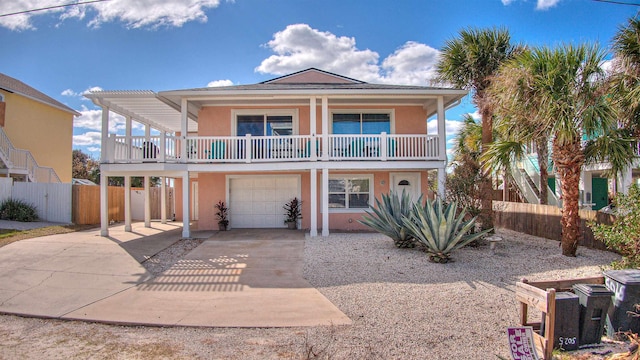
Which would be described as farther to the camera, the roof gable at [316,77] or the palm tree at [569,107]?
the roof gable at [316,77]

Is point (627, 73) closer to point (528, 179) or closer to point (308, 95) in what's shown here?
point (308, 95)

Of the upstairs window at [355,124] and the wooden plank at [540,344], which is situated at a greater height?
the upstairs window at [355,124]

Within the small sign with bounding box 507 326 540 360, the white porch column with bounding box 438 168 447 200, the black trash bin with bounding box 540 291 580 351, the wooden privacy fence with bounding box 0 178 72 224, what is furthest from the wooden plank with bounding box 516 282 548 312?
the wooden privacy fence with bounding box 0 178 72 224

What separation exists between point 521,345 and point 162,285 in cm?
601

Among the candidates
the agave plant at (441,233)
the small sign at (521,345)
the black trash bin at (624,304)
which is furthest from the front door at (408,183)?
the small sign at (521,345)

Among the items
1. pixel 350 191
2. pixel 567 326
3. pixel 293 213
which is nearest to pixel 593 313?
pixel 567 326

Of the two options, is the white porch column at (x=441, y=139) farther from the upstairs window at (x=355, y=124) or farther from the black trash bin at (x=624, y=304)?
the black trash bin at (x=624, y=304)

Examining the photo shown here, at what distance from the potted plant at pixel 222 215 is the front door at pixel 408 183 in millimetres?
6537

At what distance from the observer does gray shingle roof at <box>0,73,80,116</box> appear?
19.2 meters

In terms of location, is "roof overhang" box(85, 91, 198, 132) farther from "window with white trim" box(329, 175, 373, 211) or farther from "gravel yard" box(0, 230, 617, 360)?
"gravel yard" box(0, 230, 617, 360)

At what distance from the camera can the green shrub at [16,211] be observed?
564 inches

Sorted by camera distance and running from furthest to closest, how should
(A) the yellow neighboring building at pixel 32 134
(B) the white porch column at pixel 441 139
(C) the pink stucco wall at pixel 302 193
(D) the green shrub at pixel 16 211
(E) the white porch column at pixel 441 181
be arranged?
(A) the yellow neighboring building at pixel 32 134, (D) the green shrub at pixel 16 211, (C) the pink stucco wall at pixel 302 193, (B) the white porch column at pixel 441 139, (E) the white porch column at pixel 441 181

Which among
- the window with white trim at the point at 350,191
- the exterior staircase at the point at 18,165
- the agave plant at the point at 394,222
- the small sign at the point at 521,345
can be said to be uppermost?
the exterior staircase at the point at 18,165

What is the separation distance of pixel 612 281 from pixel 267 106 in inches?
466
